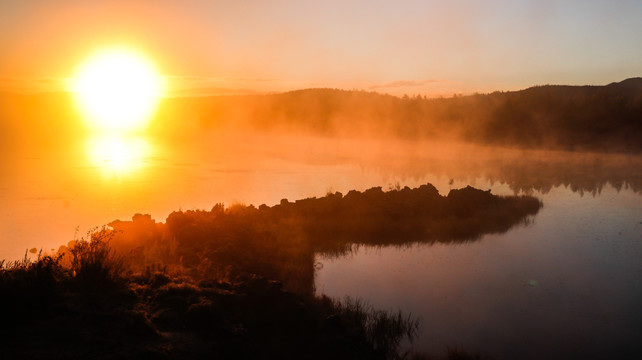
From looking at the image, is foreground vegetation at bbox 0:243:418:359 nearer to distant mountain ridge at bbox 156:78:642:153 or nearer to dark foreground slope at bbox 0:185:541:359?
dark foreground slope at bbox 0:185:541:359

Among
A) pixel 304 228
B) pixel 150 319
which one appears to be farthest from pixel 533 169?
pixel 150 319

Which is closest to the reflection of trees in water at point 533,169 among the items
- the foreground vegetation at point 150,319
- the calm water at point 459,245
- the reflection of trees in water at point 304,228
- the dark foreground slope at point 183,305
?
the calm water at point 459,245

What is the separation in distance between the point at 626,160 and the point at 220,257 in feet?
165

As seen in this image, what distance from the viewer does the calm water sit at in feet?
34.7

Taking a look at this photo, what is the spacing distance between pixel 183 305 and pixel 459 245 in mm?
13675

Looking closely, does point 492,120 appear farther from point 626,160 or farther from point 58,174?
point 58,174

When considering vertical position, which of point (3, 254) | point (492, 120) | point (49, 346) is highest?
point (492, 120)

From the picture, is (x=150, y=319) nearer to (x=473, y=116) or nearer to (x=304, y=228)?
(x=304, y=228)

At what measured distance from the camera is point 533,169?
44.1 metres

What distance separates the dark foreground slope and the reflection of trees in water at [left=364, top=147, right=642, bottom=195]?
2308cm

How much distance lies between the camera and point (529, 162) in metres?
50.2

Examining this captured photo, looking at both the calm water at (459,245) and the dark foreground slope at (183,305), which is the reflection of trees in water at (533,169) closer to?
the calm water at (459,245)

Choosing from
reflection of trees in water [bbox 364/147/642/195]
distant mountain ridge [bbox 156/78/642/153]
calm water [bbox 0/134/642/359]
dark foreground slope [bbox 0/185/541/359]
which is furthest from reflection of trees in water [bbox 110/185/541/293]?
distant mountain ridge [bbox 156/78/642/153]

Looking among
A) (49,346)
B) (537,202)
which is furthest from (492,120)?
Result: (49,346)
